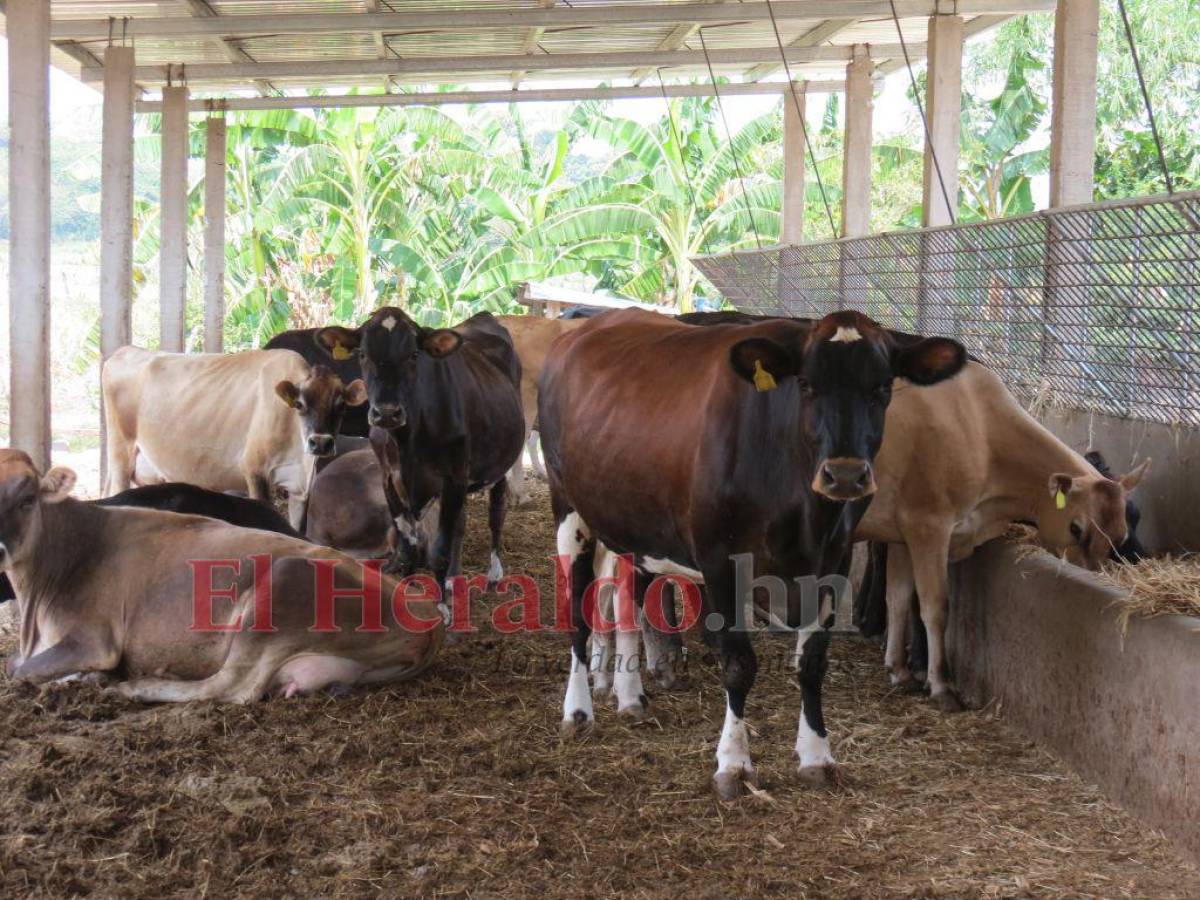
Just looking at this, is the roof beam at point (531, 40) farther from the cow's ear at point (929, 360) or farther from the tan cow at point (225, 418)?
the cow's ear at point (929, 360)

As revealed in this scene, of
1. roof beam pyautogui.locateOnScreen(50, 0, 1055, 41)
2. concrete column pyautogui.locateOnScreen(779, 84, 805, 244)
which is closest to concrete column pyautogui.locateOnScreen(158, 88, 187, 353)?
roof beam pyautogui.locateOnScreen(50, 0, 1055, 41)

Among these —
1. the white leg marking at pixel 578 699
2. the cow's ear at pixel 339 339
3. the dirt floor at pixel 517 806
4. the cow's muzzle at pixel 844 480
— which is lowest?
the dirt floor at pixel 517 806

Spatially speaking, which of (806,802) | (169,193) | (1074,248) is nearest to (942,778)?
(806,802)

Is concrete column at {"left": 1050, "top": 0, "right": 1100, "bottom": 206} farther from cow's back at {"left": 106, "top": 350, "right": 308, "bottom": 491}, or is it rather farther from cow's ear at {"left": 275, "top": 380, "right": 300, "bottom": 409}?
cow's back at {"left": 106, "top": 350, "right": 308, "bottom": 491}

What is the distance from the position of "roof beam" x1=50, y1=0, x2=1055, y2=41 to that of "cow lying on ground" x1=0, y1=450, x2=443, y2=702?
8.60m

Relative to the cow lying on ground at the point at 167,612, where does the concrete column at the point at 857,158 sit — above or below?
above

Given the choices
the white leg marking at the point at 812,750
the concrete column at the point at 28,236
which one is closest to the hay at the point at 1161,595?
the white leg marking at the point at 812,750

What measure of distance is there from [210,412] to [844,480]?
698cm

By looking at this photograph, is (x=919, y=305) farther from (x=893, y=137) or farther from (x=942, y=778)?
(x=893, y=137)

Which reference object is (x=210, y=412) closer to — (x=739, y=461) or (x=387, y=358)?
(x=387, y=358)

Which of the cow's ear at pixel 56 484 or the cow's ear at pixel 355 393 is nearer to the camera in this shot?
the cow's ear at pixel 56 484

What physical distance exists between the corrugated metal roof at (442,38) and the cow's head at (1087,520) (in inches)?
323

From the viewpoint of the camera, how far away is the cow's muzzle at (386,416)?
783 cm

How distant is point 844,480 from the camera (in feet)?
14.9
